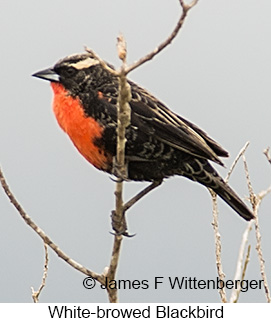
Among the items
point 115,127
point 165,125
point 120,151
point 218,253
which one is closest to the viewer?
point 120,151

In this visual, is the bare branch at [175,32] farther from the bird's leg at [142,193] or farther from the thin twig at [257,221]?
the bird's leg at [142,193]

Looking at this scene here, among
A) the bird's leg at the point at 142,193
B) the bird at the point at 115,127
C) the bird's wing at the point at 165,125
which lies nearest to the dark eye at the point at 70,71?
the bird at the point at 115,127

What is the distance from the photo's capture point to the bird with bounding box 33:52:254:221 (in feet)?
12.6

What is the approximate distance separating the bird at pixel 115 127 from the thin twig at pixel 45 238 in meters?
0.74

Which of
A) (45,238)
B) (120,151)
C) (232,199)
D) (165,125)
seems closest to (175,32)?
(120,151)

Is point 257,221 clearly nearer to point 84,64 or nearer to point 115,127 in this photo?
point 115,127

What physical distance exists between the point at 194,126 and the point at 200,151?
0.83 feet

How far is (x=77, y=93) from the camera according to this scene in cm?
396

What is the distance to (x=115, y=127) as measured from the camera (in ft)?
12.5

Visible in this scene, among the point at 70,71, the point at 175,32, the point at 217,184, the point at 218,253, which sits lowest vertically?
the point at 218,253

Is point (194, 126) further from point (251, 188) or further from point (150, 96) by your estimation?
point (251, 188)

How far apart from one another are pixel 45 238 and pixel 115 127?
3.00ft

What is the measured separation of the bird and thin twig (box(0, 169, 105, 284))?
0.74 metres
